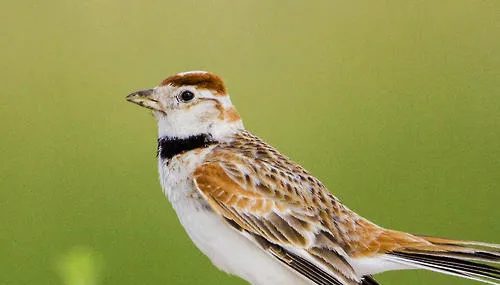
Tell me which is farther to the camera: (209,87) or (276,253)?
(209,87)

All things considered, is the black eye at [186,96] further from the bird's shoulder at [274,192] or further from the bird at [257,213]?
the bird's shoulder at [274,192]

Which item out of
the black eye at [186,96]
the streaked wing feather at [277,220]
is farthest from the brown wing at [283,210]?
the black eye at [186,96]

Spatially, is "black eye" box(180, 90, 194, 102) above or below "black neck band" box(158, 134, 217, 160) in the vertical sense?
above

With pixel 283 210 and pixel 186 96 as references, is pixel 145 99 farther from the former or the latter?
pixel 283 210

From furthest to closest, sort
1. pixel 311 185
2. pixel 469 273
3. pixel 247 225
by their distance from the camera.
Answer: pixel 311 185, pixel 247 225, pixel 469 273

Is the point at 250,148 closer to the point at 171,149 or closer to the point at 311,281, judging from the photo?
the point at 171,149

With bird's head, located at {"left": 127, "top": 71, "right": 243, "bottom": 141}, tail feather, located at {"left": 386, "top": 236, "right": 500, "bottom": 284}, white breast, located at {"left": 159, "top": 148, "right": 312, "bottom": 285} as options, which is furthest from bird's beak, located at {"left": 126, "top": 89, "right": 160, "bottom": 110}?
tail feather, located at {"left": 386, "top": 236, "right": 500, "bottom": 284}

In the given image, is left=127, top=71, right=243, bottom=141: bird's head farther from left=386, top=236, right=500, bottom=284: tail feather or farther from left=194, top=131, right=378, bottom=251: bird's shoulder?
left=386, top=236, right=500, bottom=284: tail feather

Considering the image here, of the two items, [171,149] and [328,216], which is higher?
[328,216]

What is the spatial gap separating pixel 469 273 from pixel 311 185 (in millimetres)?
338

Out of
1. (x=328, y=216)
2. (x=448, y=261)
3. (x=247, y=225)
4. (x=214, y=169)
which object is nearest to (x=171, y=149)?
(x=214, y=169)

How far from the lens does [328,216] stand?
3.59ft

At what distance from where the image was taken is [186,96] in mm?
1135

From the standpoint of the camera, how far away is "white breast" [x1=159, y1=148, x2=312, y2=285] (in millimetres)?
1001
